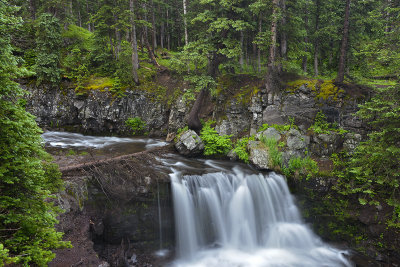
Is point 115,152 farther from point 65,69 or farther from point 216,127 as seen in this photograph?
point 65,69

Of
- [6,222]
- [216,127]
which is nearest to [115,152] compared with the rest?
[216,127]

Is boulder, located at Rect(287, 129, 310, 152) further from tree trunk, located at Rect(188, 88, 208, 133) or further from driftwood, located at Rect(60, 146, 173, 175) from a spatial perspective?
driftwood, located at Rect(60, 146, 173, 175)

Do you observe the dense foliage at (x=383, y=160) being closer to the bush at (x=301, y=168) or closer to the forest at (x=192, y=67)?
the forest at (x=192, y=67)

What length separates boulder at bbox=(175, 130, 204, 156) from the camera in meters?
13.3

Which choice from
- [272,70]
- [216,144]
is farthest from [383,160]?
[216,144]

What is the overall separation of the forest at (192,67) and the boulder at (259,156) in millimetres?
3302

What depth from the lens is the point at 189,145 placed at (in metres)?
13.3

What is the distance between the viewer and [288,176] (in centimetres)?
1184

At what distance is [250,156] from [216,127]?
11.3 feet

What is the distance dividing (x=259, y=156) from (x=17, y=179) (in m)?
10.6

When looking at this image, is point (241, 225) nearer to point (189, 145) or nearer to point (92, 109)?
point (189, 145)

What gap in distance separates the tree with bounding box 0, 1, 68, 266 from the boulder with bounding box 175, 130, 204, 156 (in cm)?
908

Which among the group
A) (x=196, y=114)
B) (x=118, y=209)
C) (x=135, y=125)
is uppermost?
(x=196, y=114)

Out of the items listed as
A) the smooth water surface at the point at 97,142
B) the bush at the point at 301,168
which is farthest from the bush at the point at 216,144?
the bush at the point at 301,168
